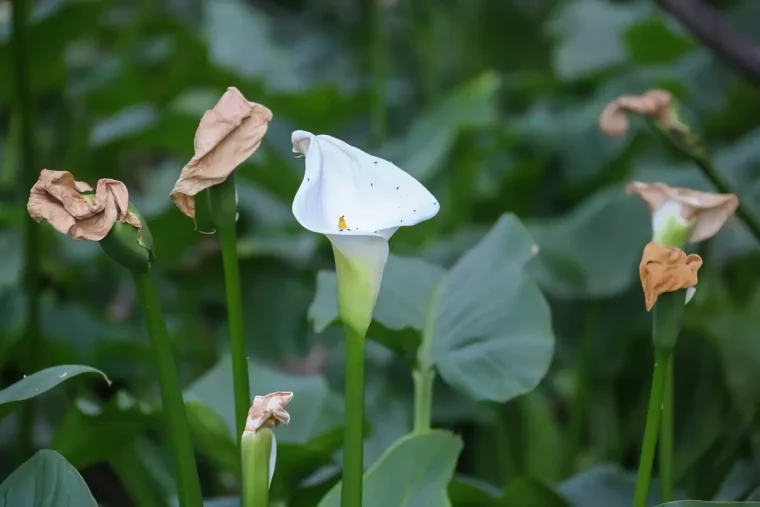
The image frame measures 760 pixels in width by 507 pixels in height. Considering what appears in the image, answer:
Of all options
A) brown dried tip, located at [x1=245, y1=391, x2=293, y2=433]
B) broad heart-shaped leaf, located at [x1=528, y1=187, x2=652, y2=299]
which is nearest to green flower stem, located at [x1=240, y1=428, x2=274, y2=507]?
brown dried tip, located at [x1=245, y1=391, x2=293, y2=433]

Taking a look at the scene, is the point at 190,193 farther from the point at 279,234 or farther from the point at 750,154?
the point at 750,154

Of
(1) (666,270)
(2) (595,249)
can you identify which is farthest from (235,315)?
(2) (595,249)

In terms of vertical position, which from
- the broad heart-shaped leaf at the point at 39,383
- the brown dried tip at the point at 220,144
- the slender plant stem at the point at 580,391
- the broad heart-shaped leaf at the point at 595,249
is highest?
the brown dried tip at the point at 220,144

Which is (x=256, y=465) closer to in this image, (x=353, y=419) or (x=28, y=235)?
(x=353, y=419)

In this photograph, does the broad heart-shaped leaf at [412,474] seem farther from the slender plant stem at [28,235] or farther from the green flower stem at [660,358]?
the slender plant stem at [28,235]

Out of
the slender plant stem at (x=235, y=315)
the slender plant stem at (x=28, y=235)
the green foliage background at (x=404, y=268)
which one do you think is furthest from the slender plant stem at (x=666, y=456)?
the slender plant stem at (x=28, y=235)

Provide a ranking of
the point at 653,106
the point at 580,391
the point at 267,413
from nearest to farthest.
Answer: the point at 267,413 → the point at 653,106 → the point at 580,391
